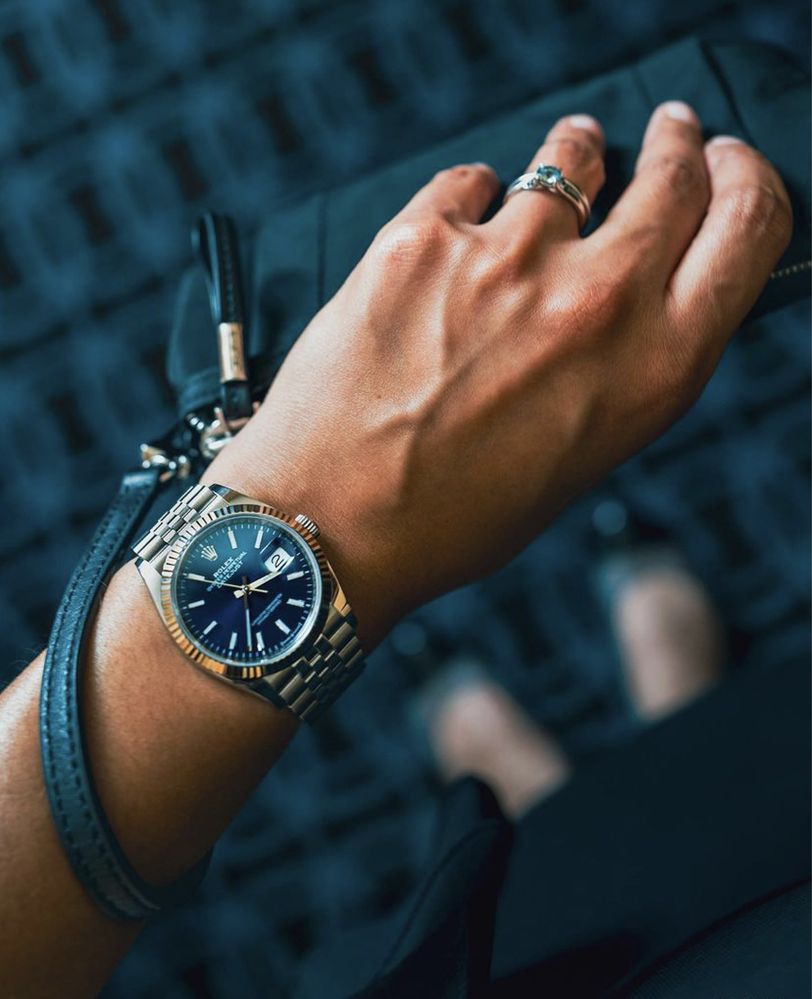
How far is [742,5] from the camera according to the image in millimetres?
1144

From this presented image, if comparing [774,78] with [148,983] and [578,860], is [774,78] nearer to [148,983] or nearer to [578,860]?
[578,860]

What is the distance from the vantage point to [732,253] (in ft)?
2.30

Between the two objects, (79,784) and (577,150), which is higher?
(577,150)

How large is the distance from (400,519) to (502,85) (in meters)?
0.74

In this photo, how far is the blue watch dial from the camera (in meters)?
0.62

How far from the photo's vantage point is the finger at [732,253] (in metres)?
0.70

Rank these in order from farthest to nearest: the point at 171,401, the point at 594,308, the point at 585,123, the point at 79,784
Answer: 1. the point at 171,401
2. the point at 585,123
3. the point at 594,308
4. the point at 79,784

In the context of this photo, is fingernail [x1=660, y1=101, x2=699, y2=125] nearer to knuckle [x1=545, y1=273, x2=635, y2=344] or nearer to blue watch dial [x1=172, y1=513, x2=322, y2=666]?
knuckle [x1=545, y1=273, x2=635, y2=344]

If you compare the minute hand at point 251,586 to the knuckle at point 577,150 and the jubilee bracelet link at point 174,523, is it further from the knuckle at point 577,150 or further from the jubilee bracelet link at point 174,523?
the knuckle at point 577,150

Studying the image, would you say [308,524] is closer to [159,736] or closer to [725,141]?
[159,736]

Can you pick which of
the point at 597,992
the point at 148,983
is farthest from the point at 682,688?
the point at 148,983

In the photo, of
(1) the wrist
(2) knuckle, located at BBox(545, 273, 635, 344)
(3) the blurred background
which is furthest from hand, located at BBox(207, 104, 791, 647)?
(3) the blurred background

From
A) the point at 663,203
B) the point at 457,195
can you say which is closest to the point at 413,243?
the point at 457,195

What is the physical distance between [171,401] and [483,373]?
628 mm
